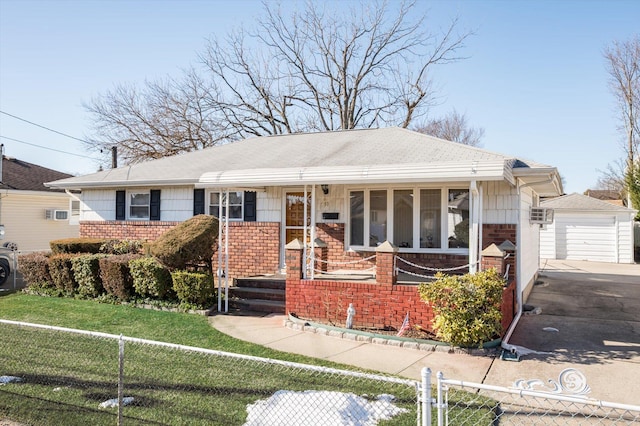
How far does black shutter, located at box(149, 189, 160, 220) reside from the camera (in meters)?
13.1

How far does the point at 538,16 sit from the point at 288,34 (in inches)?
715

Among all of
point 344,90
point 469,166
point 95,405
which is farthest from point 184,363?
point 344,90

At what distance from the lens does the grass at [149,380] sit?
4.48 meters

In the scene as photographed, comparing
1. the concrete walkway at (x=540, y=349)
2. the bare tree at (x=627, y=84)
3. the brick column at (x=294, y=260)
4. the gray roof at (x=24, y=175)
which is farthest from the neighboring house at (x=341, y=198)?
the bare tree at (x=627, y=84)

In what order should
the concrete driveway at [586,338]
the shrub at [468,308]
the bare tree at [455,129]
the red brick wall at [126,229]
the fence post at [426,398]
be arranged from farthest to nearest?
1. the bare tree at [455,129]
2. the red brick wall at [126,229]
3. the shrub at [468,308]
4. the concrete driveway at [586,338]
5. the fence post at [426,398]

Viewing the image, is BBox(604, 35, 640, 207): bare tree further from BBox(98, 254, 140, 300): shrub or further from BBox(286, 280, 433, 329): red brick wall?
BBox(98, 254, 140, 300): shrub

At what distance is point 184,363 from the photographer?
6.10 m

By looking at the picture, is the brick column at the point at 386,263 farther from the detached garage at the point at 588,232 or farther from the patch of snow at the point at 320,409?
the detached garage at the point at 588,232

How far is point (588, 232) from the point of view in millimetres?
22391

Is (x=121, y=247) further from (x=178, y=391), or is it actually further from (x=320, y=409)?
(x=320, y=409)

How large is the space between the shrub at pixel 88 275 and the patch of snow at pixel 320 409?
25.2ft

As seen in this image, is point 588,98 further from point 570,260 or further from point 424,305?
point 424,305

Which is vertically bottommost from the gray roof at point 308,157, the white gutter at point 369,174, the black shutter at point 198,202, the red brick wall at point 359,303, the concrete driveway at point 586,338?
the concrete driveway at point 586,338

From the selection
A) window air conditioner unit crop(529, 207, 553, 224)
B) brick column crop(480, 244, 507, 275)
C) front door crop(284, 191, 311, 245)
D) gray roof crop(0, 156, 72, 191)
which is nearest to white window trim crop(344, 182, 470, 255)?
front door crop(284, 191, 311, 245)
